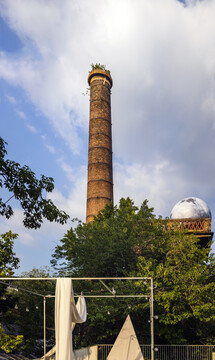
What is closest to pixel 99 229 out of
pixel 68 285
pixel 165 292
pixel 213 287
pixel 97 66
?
pixel 165 292

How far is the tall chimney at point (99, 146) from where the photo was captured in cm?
3256

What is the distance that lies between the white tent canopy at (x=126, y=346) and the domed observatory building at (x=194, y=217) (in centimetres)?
948

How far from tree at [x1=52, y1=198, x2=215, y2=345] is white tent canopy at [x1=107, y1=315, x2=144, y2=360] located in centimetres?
157

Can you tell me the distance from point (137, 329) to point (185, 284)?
4808mm

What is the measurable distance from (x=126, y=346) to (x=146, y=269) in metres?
4.16

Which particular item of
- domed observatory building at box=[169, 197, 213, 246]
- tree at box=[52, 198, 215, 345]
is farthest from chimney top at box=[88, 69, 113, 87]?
tree at box=[52, 198, 215, 345]

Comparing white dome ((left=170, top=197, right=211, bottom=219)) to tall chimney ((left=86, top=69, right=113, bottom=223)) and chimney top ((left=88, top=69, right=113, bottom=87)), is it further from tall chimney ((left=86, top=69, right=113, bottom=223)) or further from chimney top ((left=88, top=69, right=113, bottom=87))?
chimney top ((left=88, top=69, right=113, bottom=87))

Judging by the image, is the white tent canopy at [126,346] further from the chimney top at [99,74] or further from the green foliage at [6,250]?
the chimney top at [99,74]

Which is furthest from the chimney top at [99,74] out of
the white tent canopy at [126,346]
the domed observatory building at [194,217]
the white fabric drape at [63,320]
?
the white fabric drape at [63,320]

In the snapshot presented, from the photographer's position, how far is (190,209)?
2778 centimetres

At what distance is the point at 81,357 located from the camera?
15.6 metres

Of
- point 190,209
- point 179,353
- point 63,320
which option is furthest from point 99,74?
point 63,320

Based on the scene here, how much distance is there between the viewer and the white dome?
90.0 ft

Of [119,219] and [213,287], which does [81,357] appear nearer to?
[213,287]
